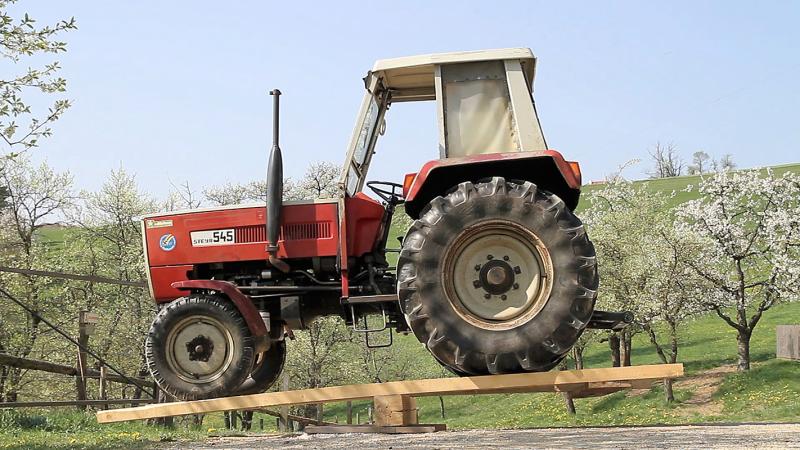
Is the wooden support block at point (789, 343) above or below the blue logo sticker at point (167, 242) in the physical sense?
below

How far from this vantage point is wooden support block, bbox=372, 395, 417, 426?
7.00 m

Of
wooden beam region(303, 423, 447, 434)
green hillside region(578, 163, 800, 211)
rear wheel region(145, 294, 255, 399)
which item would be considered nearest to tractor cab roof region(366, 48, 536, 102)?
rear wheel region(145, 294, 255, 399)

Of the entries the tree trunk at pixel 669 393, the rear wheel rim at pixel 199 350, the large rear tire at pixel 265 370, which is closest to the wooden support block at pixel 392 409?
the rear wheel rim at pixel 199 350

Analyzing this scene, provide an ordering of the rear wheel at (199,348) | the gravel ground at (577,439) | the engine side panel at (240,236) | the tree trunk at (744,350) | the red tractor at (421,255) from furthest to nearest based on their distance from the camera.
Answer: the tree trunk at (744,350)
the engine side panel at (240,236)
the rear wheel at (199,348)
the red tractor at (421,255)
the gravel ground at (577,439)

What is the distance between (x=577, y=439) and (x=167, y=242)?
4.27m

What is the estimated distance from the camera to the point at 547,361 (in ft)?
21.3

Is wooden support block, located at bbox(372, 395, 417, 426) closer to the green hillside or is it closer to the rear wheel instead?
the rear wheel

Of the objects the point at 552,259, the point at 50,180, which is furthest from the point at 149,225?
the point at 50,180

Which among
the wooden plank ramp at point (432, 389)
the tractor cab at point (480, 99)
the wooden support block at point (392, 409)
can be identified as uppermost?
the tractor cab at point (480, 99)

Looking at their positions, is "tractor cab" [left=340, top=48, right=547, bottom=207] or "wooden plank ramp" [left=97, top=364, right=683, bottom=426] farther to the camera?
"tractor cab" [left=340, top=48, right=547, bottom=207]

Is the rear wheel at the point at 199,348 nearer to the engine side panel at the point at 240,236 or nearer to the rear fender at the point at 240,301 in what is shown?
the rear fender at the point at 240,301

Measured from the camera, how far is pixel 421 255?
6.53 meters

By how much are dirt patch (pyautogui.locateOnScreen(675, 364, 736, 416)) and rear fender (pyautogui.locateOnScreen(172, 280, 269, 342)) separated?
70.5 ft

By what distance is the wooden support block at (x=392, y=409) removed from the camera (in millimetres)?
7000
